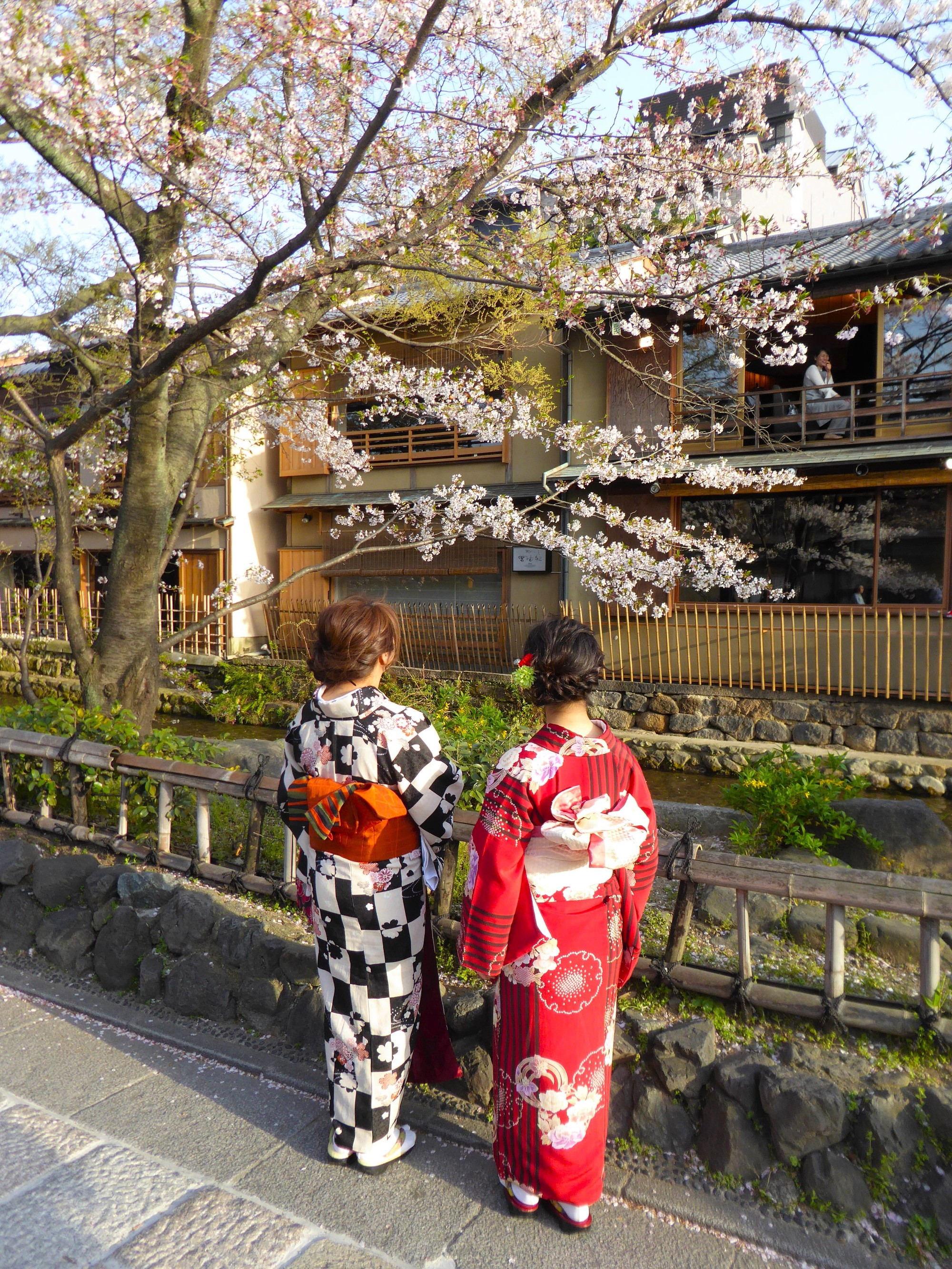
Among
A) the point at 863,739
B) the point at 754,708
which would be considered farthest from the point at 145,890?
the point at 863,739

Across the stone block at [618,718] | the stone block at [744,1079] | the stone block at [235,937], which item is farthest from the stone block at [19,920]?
the stone block at [618,718]

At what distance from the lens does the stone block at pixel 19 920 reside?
4008mm

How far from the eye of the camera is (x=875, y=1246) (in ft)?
6.95

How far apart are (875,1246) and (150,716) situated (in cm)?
550

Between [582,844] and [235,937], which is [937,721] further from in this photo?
[582,844]

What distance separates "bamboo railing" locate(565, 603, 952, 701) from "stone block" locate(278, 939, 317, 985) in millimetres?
9045

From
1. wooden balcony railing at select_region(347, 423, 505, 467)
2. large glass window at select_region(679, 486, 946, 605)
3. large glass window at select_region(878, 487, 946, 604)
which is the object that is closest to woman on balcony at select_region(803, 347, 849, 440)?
large glass window at select_region(679, 486, 946, 605)

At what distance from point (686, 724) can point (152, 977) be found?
9085mm

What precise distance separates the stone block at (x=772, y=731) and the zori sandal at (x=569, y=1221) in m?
9.30

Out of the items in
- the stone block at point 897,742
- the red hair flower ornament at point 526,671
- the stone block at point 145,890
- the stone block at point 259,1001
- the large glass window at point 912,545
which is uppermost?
the large glass window at point 912,545

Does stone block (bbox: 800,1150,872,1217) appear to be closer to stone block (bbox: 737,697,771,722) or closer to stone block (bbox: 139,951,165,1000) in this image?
stone block (bbox: 139,951,165,1000)

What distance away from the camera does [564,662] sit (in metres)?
2.23

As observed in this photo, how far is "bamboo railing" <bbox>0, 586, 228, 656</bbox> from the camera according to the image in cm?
1590

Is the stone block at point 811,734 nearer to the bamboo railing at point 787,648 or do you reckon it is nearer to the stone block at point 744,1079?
the bamboo railing at point 787,648
